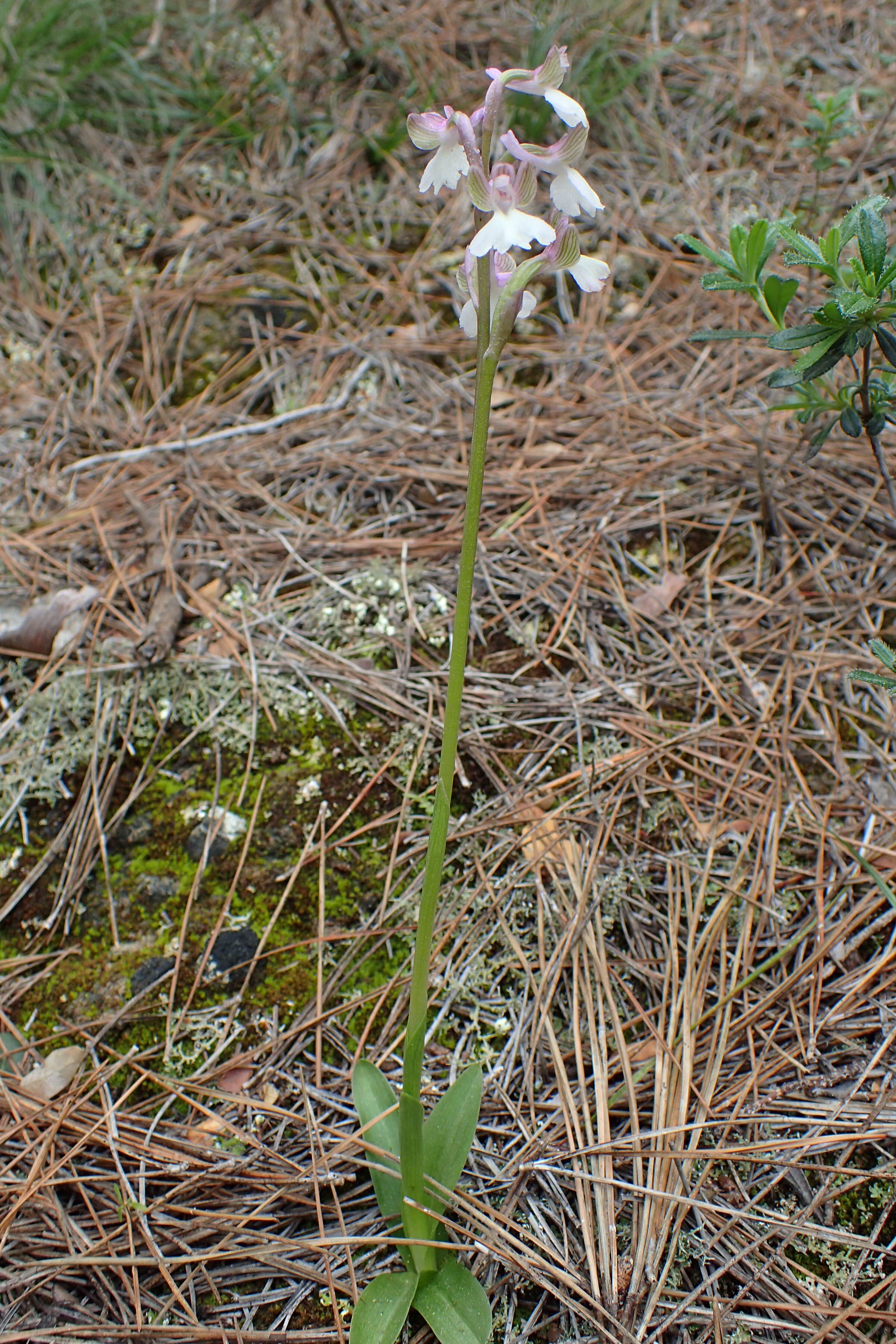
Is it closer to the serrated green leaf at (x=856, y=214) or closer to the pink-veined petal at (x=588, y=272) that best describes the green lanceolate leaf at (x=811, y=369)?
the serrated green leaf at (x=856, y=214)

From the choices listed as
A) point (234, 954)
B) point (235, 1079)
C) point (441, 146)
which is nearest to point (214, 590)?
point (234, 954)

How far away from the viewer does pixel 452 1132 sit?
1.39 metres

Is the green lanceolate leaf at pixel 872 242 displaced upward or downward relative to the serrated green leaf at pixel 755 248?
upward

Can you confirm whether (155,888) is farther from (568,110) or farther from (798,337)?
(798,337)

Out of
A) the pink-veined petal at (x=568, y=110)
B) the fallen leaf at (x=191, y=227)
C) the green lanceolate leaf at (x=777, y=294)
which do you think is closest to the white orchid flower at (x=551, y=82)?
the pink-veined petal at (x=568, y=110)

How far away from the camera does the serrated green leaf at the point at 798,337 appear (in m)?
1.54

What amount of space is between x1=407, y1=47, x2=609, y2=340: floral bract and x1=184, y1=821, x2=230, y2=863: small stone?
1200 mm

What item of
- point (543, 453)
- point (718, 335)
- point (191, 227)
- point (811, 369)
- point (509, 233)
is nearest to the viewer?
point (509, 233)

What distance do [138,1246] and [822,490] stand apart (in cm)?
225

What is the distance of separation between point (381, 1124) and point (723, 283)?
170 centimetres

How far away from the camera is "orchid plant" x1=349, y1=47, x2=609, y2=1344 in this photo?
1.12 metres

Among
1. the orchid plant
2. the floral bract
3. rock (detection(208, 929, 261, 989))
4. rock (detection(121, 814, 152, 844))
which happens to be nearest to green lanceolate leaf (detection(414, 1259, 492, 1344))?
the orchid plant

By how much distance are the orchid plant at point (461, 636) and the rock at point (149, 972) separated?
18.9 inches

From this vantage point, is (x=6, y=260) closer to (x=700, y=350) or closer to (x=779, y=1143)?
(x=700, y=350)
